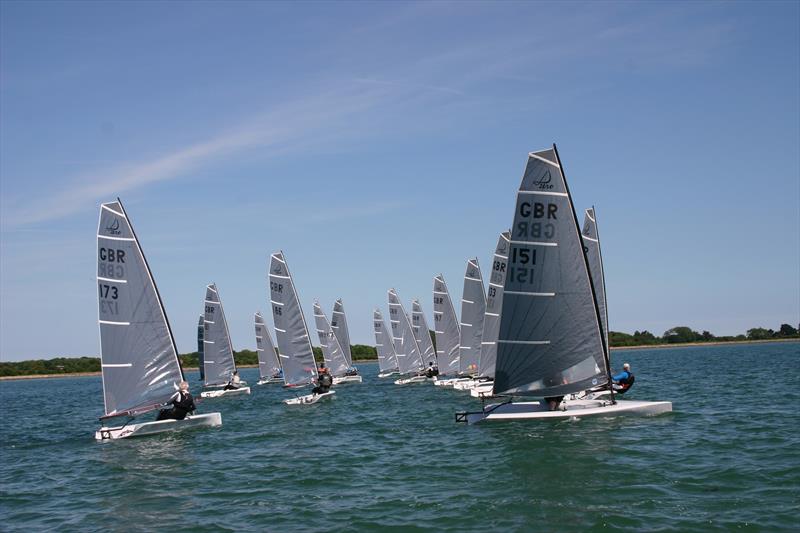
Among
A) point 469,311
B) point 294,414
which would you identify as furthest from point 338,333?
point 294,414

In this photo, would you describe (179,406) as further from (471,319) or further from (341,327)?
(341,327)

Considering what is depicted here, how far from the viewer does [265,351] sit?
198 ft

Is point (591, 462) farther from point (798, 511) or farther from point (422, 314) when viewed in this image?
point (422, 314)

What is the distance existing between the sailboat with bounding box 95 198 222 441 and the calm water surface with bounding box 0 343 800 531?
131cm

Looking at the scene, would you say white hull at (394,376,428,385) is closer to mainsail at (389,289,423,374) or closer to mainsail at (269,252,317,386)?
mainsail at (389,289,423,374)

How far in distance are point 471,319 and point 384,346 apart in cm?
2788

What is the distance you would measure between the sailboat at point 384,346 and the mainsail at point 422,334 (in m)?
9.20

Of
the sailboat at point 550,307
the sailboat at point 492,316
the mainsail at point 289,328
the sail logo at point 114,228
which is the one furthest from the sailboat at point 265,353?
the sailboat at point 550,307

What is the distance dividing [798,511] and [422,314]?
4740 cm

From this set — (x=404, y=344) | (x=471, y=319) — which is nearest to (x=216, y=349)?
(x=404, y=344)

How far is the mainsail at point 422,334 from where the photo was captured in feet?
196

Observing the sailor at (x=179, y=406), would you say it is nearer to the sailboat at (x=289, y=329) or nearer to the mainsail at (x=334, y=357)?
the sailboat at (x=289, y=329)

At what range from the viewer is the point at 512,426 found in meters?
23.3

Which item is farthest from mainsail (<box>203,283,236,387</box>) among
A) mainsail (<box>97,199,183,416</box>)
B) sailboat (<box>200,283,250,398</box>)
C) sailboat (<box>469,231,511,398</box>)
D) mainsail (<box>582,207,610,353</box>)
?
mainsail (<box>582,207,610,353</box>)
